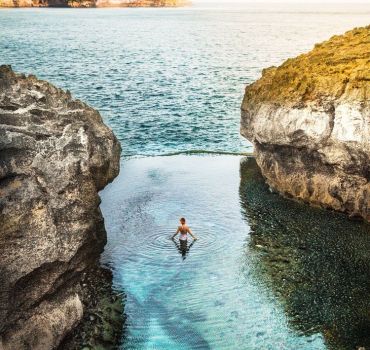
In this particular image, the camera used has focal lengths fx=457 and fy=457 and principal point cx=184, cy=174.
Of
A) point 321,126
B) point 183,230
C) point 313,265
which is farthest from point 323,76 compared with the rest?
point 183,230

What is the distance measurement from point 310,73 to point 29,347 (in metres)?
24.5

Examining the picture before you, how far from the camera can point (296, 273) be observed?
23.8 meters

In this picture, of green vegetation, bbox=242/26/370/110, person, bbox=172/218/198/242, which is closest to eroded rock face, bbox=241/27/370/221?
green vegetation, bbox=242/26/370/110

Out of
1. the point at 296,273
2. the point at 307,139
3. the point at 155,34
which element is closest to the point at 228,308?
the point at 296,273

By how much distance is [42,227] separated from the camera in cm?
1772

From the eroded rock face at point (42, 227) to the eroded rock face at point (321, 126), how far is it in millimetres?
15142

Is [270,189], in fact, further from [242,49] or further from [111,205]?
[242,49]

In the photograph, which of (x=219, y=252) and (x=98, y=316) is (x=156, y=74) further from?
(x=98, y=316)

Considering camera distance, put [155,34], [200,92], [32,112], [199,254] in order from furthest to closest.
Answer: [155,34]
[200,92]
[199,254]
[32,112]

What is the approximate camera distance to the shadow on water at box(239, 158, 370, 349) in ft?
66.0

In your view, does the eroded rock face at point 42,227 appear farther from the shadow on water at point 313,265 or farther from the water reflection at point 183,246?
the shadow on water at point 313,265

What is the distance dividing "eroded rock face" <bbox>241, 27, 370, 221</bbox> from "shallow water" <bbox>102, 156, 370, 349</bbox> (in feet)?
5.10

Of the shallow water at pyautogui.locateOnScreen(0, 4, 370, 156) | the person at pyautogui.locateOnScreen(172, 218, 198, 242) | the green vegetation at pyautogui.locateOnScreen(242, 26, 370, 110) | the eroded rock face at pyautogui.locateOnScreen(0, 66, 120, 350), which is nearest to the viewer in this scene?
the eroded rock face at pyautogui.locateOnScreen(0, 66, 120, 350)

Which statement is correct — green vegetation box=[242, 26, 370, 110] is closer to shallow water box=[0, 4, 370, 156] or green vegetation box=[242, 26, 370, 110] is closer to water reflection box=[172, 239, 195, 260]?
water reflection box=[172, 239, 195, 260]
